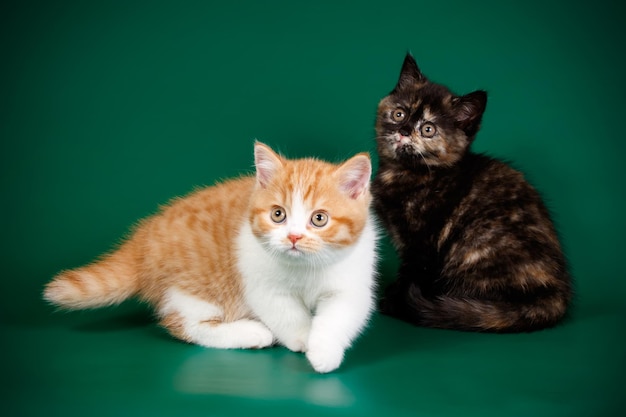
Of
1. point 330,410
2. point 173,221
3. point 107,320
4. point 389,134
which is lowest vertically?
point 330,410

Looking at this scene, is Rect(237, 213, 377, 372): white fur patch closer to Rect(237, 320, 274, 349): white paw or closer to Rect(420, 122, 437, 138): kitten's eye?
Rect(237, 320, 274, 349): white paw

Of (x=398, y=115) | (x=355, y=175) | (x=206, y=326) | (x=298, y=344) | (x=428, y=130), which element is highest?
(x=398, y=115)

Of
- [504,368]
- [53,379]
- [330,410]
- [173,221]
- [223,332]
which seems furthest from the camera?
[173,221]

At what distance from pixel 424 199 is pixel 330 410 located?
127 cm

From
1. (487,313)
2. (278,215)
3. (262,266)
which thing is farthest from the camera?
(487,313)

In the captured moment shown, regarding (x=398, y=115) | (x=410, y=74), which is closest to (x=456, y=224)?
(x=398, y=115)

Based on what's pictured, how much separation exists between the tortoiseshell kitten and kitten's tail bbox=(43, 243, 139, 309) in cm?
111

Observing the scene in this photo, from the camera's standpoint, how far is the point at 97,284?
99.8 inches

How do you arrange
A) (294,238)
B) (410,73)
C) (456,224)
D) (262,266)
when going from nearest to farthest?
1. (294,238)
2. (262,266)
3. (456,224)
4. (410,73)

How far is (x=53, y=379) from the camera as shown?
2.14 m

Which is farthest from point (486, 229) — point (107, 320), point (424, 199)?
point (107, 320)

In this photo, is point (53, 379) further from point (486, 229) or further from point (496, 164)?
point (496, 164)

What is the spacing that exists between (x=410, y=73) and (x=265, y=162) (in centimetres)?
104

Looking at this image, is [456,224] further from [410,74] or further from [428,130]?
[410,74]
